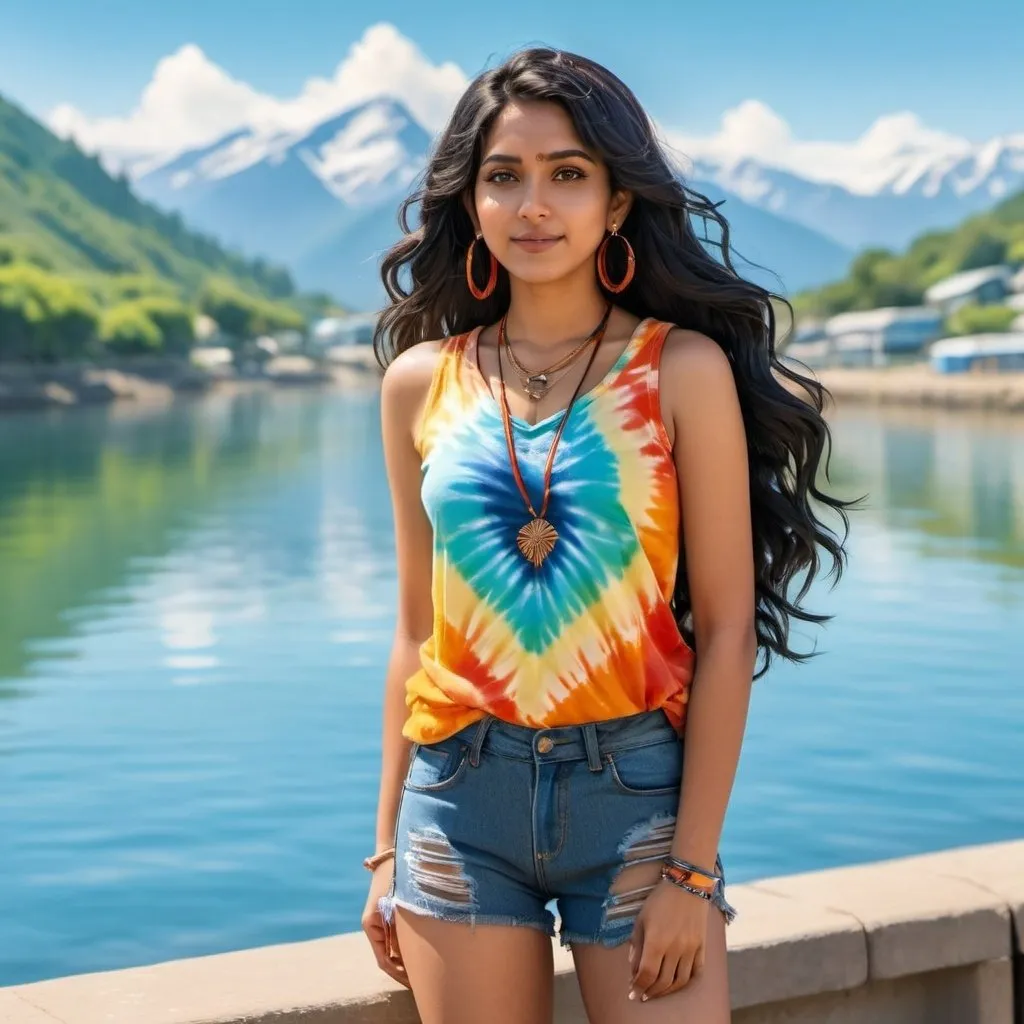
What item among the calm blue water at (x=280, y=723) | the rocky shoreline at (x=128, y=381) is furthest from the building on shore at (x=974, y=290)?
the calm blue water at (x=280, y=723)

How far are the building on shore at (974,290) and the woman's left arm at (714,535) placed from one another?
104 meters

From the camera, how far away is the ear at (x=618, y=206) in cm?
257

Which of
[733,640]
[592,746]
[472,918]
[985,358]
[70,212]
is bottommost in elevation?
[472,918]

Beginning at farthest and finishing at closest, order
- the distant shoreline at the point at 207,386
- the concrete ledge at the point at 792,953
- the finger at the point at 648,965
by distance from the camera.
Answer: the distant shoreline at the point at 207,386
the concrete ledge at the point at 792,953
the finger at the point at 648,965

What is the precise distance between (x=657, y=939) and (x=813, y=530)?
0.70m

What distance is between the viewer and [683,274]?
258cm

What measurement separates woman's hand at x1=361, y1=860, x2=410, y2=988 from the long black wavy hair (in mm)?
576

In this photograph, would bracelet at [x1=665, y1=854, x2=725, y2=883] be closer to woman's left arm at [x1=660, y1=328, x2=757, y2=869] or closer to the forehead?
woman's left arm at [x1=660, y1=328, x2=757, y2=869]

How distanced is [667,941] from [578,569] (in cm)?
51

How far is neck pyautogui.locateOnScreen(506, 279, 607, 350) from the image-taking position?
102 inches

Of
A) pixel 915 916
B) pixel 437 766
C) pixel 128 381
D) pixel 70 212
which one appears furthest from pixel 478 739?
pixel 70 212

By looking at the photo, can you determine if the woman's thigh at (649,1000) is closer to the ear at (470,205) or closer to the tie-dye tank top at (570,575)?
the tie-dye tank top at (570,575)

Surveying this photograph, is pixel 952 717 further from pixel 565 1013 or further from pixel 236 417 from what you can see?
pixel 236 417

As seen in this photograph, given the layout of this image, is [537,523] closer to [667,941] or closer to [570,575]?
[570,575]
